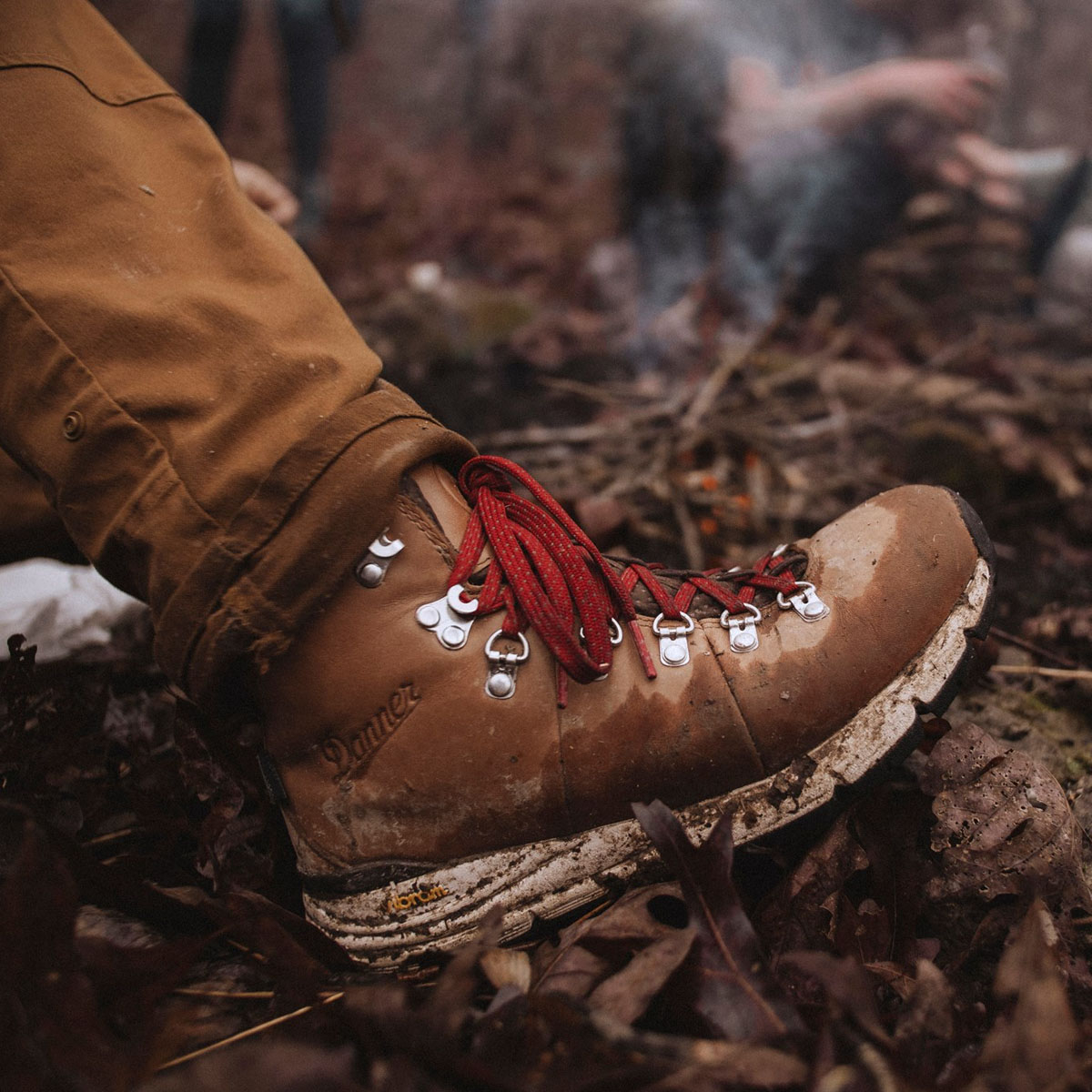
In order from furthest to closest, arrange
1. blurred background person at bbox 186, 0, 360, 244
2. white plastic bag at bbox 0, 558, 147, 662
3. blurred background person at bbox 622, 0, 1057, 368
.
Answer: blurred background person at bbox 622, 0, 1057, 368
blurred background person at bbox 186, 0, 360, 244
white plastic bag at bbox 0, 558, 147, 662

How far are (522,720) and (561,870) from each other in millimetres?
223

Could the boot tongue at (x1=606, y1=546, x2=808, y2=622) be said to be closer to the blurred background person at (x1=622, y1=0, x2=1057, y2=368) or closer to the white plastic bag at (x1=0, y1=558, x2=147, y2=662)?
the white plastic bag at (x1=0, y1=558, x2=147, y2=662)

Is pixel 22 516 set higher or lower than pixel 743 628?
lower

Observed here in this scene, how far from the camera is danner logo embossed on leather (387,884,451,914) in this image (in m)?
1.02

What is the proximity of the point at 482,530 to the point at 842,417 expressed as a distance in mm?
1930

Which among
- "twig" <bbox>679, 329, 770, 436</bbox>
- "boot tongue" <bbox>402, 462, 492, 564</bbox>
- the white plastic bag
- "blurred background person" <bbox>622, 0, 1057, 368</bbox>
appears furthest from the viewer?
"blurred background person" <bbox>622, 0, 1057, 368</bbox>

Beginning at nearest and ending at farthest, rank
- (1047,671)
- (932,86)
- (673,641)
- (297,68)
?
(673,641) → (1047,671) → (932,86) → (297,68)

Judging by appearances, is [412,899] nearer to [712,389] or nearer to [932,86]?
[712,389]

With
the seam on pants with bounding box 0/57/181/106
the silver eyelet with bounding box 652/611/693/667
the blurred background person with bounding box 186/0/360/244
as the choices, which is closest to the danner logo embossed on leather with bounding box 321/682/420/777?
the silver eyelet with bounding box 652/611/693/667

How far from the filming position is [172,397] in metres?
0.97

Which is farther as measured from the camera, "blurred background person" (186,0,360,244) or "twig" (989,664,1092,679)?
"blurred background person" (186,0,360,244)

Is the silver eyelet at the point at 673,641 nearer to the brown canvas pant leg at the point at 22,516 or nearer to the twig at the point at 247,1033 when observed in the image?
the twig at the point at 247,1033

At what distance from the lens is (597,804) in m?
1.04

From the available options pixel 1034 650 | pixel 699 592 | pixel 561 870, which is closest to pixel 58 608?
pixel 561 870
